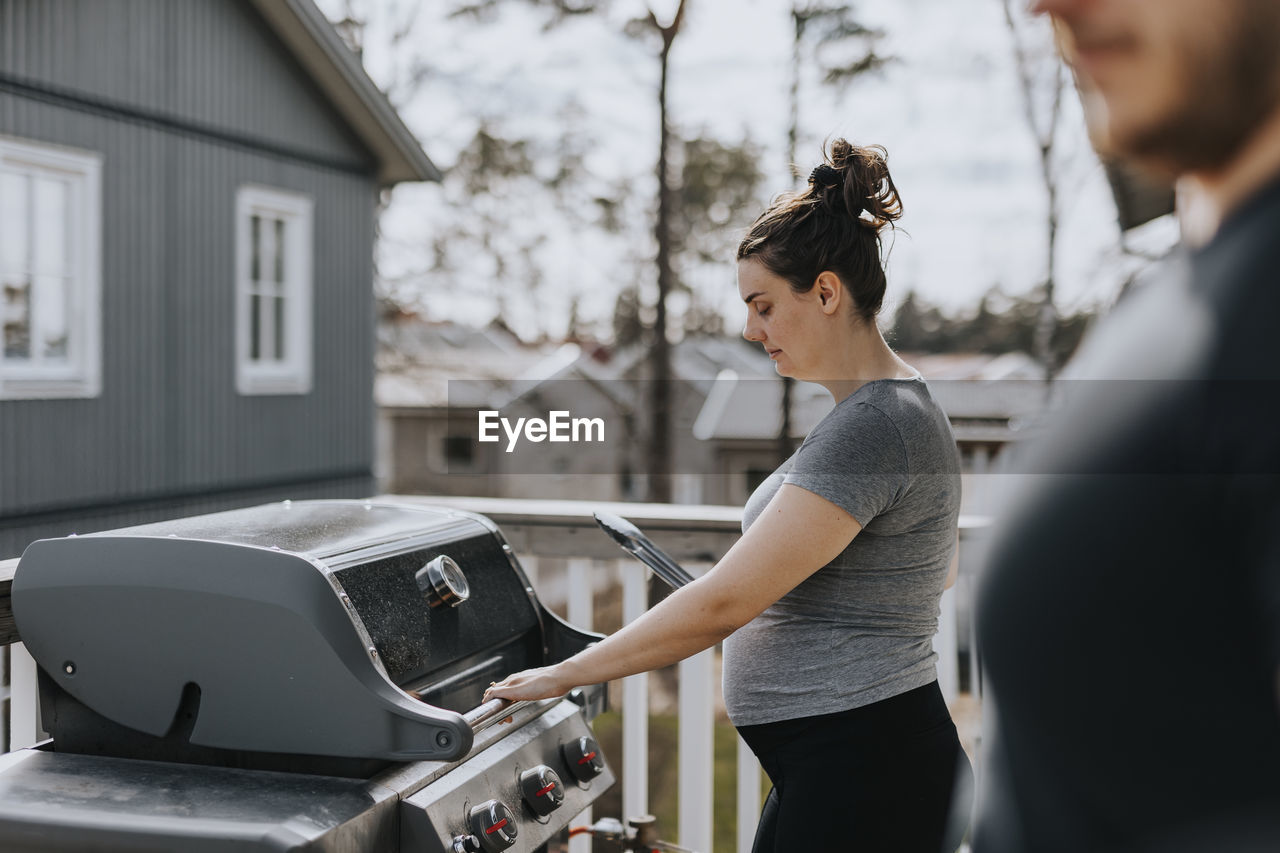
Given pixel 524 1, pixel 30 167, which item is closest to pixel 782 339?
pixel 30 167

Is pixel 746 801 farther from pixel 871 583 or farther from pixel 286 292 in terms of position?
pixel 286 292

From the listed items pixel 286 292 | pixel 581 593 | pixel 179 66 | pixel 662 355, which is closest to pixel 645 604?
pixel 581 593

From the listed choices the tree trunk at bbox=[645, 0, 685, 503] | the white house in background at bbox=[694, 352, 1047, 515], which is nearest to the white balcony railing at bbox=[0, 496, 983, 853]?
the white house in background at bbox=[694, 352, 1047, 515]

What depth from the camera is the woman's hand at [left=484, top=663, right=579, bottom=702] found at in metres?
1.45

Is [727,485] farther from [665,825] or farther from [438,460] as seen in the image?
[438,460]

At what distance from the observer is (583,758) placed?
174 cm

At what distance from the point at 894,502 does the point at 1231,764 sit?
786mm

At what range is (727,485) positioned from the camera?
15344 mm

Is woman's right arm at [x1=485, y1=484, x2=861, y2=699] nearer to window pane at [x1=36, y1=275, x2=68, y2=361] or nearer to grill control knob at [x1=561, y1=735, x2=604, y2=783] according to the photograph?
grill control knob at [x1=561, y1=735, x2=604, y2=783]

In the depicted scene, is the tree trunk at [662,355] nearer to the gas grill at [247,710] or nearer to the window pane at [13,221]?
the window pane at [13,221]

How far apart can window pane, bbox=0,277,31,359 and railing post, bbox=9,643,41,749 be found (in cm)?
692

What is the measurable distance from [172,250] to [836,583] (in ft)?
28.2

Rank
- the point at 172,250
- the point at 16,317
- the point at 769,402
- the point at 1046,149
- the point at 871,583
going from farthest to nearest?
the point at 769,402
the point at 1046,149
the point at 172,250
the point at 16,317
the point at 871,583

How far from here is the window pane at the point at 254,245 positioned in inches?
385
